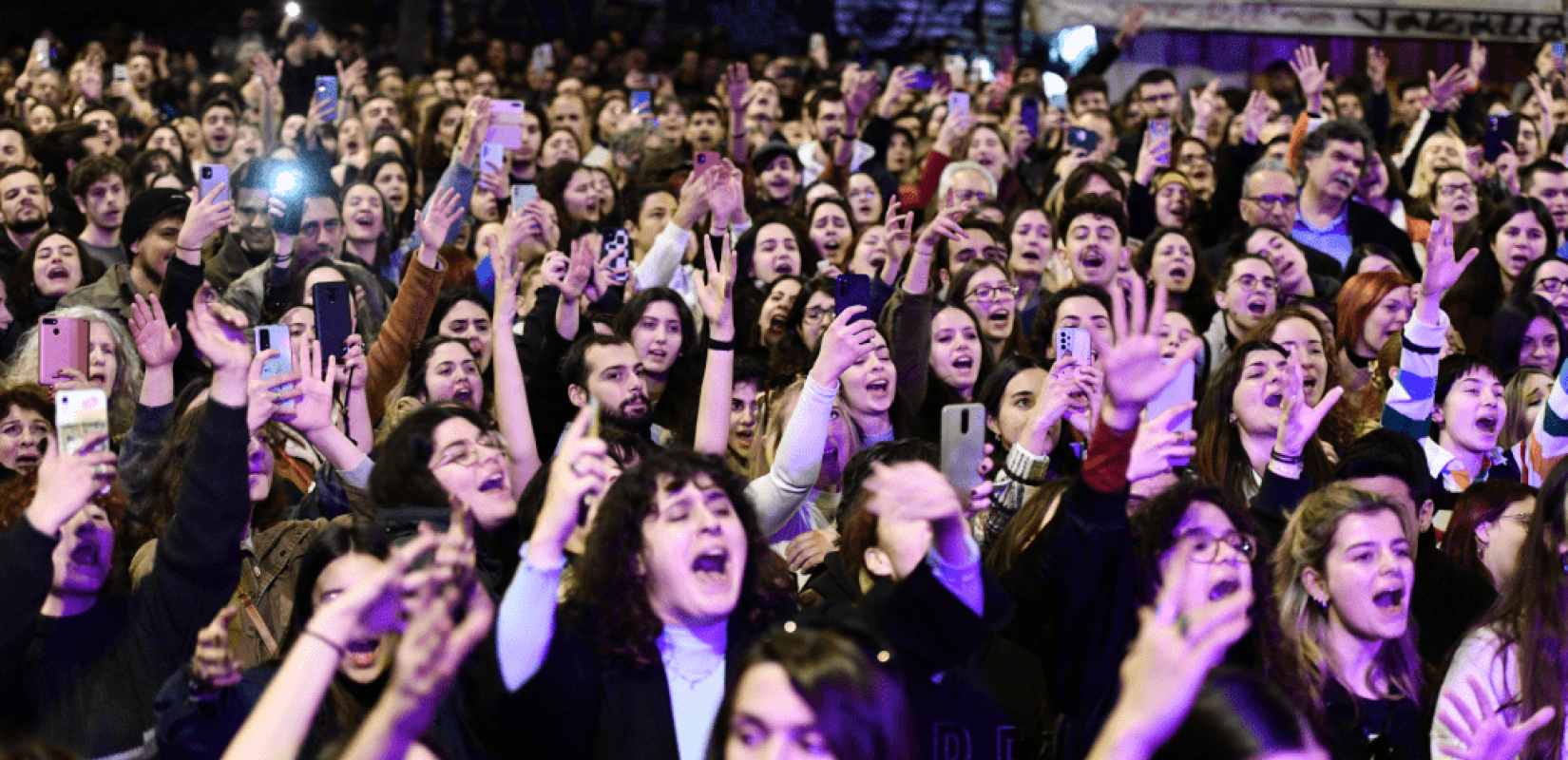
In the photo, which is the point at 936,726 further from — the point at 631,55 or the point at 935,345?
the point at 631,55

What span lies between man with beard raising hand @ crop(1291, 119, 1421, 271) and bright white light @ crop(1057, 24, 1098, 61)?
512 centimetres

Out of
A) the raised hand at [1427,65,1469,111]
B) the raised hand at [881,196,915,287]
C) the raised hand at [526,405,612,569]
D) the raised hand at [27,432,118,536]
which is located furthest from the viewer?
the raised hand at [1427,65,1469,111]

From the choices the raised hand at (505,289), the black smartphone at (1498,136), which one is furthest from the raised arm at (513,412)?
the black smartphone at (1498,136)

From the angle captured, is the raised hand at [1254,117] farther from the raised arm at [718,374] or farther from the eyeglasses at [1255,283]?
the raised arm at [718,374]

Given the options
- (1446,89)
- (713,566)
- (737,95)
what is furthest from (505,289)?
(1446,89)

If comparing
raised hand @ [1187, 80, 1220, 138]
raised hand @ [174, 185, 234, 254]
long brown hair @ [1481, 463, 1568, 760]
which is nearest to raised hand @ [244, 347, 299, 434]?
raised hand @ [174, 185, 234, 254]

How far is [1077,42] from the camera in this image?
11.6 m

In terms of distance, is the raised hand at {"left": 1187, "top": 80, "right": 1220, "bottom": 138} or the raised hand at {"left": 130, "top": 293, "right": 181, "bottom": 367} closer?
the raised hand at {"left": 130, "top": 293, "right": 181, "bottom": 367}

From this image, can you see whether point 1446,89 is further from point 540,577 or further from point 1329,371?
point 540,577

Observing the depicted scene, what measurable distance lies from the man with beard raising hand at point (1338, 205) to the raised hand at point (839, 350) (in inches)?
140

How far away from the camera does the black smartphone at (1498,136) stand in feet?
23.1

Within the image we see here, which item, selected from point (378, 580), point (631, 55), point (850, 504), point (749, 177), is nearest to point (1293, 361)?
point (850, 504)

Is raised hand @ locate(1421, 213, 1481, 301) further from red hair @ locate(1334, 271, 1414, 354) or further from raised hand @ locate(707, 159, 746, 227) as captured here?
raised hand @ locate(707, 159, 746, 227)

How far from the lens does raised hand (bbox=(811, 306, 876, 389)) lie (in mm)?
3547
